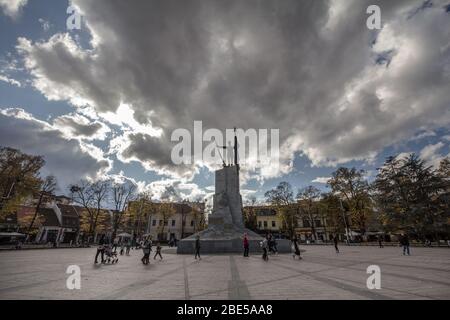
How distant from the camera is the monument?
2194 centimetres

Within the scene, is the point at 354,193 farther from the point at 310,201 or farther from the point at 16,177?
the point at 16,177

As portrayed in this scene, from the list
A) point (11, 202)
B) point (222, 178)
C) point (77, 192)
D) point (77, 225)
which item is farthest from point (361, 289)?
point (77, 225)

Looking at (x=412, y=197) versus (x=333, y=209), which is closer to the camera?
(x=412, y=197)

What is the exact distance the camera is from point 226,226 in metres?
25.4

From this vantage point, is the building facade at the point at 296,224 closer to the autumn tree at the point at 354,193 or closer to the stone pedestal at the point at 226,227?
the autumn tree at the point at 354,193

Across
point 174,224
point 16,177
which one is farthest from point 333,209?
point 16,177

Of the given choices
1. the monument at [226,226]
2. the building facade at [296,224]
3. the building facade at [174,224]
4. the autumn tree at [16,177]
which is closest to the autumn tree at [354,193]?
the building facade at [296,224]

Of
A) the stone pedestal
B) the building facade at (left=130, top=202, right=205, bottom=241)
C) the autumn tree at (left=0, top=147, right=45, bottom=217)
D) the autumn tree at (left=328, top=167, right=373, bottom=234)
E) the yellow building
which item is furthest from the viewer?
the yellow building

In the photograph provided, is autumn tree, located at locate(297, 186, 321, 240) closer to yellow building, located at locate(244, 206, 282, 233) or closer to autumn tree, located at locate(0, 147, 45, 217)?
yellow building, located at locate(244, 206, 282, 233)

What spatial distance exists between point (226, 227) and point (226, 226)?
0.14 metres

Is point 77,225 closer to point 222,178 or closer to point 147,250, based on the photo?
point 222,178

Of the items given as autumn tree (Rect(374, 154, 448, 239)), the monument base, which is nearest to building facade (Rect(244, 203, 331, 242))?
autumn tree (Rect(374, 154, 448, 239))

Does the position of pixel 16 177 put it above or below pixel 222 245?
above
